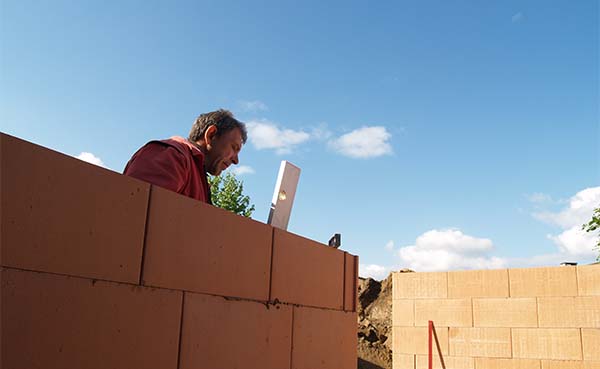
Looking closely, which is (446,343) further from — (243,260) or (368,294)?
(368,294)

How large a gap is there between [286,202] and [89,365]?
150cm

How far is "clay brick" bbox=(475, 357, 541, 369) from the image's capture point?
6.69 meters

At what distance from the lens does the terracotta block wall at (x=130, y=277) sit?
1.60 meters

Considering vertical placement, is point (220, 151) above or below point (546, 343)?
above

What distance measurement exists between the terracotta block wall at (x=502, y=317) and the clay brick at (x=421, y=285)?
0.5 inches

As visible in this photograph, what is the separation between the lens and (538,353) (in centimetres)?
669

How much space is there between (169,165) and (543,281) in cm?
582

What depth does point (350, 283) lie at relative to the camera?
3.72m

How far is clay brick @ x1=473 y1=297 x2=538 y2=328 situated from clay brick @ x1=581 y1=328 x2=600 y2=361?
1.82ft

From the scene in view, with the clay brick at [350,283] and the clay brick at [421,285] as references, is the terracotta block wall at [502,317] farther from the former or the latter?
the clay brick at [350,283]

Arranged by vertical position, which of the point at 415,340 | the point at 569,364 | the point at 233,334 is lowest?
the point at 569,364

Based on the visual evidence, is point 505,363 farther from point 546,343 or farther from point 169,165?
point 169,165

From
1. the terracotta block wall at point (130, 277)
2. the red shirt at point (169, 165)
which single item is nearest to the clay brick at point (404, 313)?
the terracotta block wall at point (130, 277)

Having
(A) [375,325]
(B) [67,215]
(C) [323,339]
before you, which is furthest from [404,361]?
(A) [375,325]
